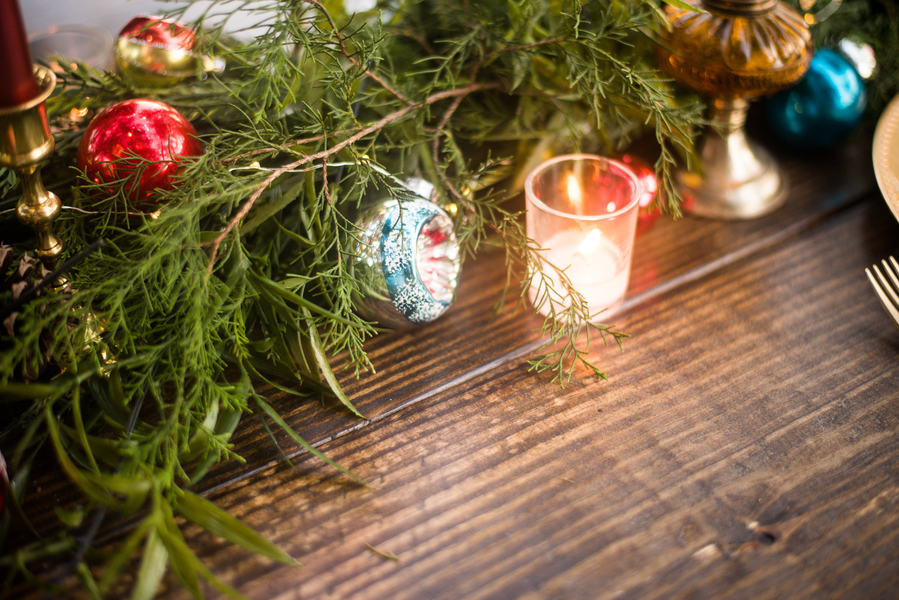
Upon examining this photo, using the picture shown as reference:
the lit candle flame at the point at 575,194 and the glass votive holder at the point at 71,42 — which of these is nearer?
the lit candle flame at the point at 575,194

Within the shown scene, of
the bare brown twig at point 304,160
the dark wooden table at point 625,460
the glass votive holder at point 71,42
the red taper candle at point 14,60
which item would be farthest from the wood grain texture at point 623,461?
the glass votive holder at point 71,42

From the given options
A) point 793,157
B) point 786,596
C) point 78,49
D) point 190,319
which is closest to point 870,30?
point 793,157

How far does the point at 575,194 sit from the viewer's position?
1.83 feet

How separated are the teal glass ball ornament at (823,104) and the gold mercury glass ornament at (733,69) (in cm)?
8

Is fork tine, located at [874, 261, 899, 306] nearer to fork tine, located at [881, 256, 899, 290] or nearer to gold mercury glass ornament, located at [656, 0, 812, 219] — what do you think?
fork tine, located at [881, 256, 899, 290]

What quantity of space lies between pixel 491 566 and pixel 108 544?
22cm

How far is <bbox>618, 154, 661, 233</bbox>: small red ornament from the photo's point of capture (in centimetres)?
61

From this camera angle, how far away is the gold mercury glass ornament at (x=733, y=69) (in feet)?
1.79

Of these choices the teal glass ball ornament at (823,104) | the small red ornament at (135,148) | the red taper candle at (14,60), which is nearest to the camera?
the red taper candle at (14,60)

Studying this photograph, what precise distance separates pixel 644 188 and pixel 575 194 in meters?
0.09

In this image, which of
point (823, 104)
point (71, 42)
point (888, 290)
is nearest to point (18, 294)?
point (71, 42)

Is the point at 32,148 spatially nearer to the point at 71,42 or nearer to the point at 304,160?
the point at 304,160

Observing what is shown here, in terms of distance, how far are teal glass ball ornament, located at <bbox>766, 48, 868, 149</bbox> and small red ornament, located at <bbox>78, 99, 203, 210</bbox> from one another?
59cm

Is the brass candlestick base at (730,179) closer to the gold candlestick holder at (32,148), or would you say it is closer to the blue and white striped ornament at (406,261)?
the blue and white striped ornament at (406,261)
